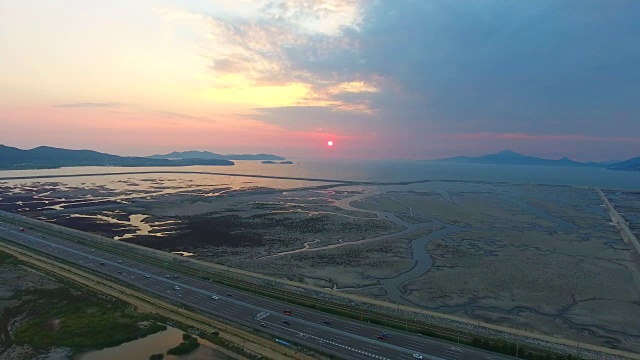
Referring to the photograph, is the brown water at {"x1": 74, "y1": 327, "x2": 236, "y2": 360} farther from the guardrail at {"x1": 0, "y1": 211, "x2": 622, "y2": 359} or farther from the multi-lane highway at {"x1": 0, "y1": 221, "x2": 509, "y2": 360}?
the guardrail at {"x1": 0, "y1": 211, "x2": 622, "y2": 359}

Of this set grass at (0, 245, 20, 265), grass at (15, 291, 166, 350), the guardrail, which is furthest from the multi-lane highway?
grass at (0, 245, 20, 265)

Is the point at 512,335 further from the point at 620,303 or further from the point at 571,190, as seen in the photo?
the point at 571,190

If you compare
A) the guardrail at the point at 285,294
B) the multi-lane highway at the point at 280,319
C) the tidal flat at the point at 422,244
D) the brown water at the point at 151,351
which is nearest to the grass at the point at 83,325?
the brown water at the point at 151,351

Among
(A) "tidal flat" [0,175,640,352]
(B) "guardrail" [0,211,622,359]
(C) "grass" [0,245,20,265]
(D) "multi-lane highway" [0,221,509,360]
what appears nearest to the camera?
(D) "multi-lane highway" [0,221,509,360]

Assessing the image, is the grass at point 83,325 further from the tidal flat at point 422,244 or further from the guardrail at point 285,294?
the tidal flat at point 422,244

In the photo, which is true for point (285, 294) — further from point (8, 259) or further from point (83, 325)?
point (8, 259)

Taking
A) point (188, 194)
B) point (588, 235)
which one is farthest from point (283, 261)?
point (188, 194)

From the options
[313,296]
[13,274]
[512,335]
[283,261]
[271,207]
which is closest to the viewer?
[512,335]
